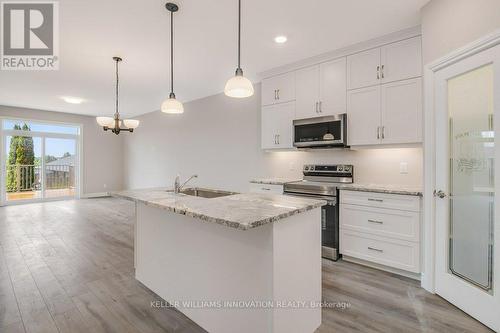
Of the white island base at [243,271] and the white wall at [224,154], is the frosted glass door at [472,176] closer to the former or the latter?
the white wall at [224,154]

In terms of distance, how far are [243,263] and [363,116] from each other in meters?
2.47

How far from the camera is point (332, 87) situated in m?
3.30

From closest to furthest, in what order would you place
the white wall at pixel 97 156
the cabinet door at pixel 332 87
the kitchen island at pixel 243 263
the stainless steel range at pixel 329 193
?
1. the kitchen island at pixel 243 263
2. the stainless steel range at pixel 329 193
3. the cabinet door at pixel 332 87
4. the white wall at pixel 97 156

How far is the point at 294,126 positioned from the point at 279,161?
88cm

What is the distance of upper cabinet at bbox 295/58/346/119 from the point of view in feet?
10.6

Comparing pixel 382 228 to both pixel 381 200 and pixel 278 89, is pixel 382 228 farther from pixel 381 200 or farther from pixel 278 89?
pixel 278 89

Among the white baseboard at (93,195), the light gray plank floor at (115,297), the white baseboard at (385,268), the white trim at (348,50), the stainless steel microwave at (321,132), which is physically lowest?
the light gray plank floor at (115,297)

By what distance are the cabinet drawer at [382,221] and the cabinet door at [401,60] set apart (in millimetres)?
1540

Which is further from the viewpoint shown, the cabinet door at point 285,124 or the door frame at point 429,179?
the cabinet door at point 285,124

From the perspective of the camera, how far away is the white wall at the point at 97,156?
7.75 meters

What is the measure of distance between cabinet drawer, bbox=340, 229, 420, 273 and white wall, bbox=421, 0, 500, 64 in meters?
1.93

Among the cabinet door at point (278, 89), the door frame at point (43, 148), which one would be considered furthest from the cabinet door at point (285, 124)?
the door frame at point (43, 148)

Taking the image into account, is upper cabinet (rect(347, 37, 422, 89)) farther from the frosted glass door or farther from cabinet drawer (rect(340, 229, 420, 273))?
cabinet drawer (rect(340, 229, 420, 273))

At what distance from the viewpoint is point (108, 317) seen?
1949 mm
